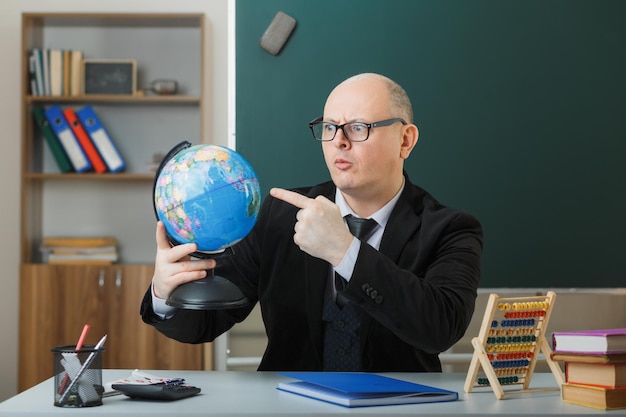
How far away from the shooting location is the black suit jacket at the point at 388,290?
2.10m

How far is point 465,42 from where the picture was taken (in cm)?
372

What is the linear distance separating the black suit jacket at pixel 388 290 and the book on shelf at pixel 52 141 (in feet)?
8.93

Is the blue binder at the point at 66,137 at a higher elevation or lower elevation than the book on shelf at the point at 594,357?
higher

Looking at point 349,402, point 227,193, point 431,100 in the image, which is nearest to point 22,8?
point 431,100

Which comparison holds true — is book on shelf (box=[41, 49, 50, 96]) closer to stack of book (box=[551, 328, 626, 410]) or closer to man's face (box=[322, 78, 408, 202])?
man's face (box=[322, 78, 408, 202])

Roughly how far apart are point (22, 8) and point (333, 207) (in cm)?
A: 402

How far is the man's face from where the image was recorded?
7.81 ft

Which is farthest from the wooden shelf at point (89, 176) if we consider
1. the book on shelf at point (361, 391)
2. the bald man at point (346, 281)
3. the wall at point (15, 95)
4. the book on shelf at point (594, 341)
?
the book on shelf at point (594, 341)

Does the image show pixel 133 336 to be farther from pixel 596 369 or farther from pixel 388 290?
pixel 596 369

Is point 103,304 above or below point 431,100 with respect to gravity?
below

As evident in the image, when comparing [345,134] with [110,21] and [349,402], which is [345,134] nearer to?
[349,402]

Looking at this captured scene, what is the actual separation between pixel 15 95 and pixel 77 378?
13.0 ft

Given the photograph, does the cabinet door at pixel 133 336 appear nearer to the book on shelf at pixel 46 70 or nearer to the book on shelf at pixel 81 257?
the book on shelf at pixel 81 257

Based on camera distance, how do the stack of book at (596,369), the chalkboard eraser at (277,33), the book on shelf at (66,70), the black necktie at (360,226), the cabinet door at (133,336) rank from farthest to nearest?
the book on shelf at (66,70)
the cabinet door at (133,336)
the chalkboard eraser at (277,33)
the black necktie at (360,226)
the stack of book at (596,369)
